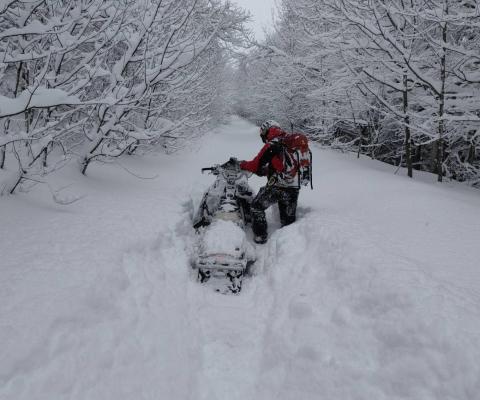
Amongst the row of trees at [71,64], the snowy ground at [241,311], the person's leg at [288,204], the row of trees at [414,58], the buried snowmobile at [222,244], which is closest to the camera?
the snowy ground at [241,311]

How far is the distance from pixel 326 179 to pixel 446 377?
250 inches

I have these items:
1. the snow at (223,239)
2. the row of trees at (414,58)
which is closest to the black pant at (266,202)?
the snow at (223,239)

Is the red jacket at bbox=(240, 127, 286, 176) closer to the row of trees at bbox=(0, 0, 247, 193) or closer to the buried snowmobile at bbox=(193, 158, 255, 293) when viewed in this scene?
the buried snowmobile at bbox=(193, 158, 255, 293)

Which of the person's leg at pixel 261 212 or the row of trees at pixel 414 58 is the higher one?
the row of trees at pixel 414 58

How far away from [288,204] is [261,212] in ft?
1.51

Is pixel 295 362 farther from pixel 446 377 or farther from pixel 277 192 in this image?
pixel 277 192

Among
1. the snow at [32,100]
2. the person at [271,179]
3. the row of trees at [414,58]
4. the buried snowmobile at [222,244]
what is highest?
the row of trees at [414,58]

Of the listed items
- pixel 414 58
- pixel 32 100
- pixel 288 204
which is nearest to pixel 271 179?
pixel 288 204

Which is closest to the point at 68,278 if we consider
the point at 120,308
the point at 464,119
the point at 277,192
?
the point at 120,308

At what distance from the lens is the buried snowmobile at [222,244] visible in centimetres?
373

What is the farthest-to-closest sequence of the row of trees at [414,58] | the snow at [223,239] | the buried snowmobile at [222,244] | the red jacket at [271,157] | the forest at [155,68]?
the row of trees at [414,58] → the red jacket at [271,157] → the snow at [223,239] → the buried snowmobile at [222,244] → the forest at [155,68]

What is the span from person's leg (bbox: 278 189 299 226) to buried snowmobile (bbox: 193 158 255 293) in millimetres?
676

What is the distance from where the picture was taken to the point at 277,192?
16.7 ft

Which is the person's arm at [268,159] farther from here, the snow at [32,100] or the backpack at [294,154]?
the snow at [32,100]
